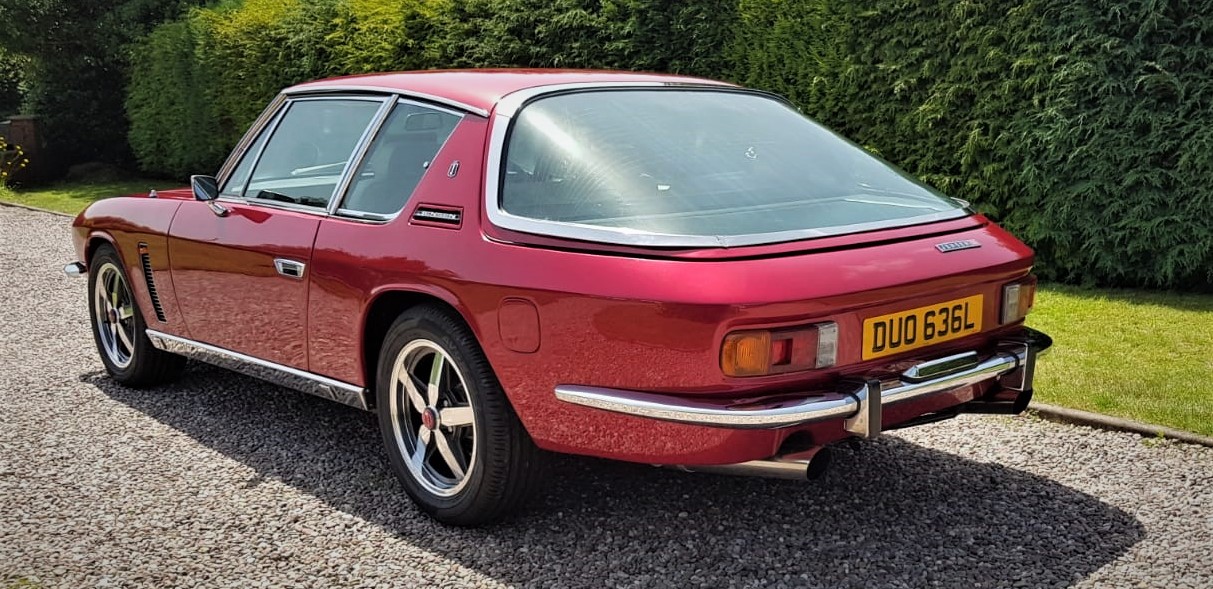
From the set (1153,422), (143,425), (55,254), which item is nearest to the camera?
(1153,422)

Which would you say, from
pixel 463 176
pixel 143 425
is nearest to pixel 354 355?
pixel 463 176

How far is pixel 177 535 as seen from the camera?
3709 millimetres

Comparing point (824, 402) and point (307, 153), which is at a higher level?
point (307, 153)

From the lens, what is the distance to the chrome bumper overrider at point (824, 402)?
2945 millimetres

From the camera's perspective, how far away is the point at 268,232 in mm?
4340

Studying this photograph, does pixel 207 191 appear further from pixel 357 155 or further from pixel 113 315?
pixel 113 315

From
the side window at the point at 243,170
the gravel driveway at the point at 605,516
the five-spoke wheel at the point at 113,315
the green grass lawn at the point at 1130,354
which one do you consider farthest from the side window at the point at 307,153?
the green grass lawn at the point at 1130,354

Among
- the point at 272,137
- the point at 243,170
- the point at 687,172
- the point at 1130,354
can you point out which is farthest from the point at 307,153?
the point at 1130,354

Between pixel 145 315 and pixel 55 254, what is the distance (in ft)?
20.7

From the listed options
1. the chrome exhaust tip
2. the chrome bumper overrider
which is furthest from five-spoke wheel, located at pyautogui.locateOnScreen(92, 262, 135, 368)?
the chrome exhaust tip

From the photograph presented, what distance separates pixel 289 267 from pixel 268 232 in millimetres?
243

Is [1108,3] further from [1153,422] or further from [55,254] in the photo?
[55,254]

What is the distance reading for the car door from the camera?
422 centimetres

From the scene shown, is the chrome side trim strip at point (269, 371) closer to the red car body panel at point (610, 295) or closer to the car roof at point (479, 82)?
the red car body panel at point (610, 295)
